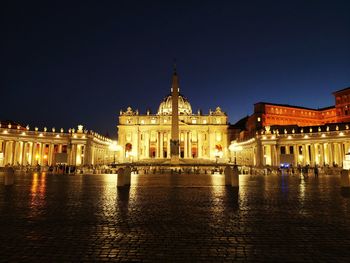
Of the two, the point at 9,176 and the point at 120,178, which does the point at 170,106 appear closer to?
the point at 9,176

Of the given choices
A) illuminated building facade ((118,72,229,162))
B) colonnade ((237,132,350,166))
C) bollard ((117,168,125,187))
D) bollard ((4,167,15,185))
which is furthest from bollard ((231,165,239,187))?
illuminated building facade ((118,72,229,162))

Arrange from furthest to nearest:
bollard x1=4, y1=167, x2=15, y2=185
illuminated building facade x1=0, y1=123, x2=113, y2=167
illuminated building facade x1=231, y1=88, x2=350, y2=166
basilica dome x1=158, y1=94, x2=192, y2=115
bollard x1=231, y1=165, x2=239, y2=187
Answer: basilica dome x1=158, y1=94, x2=192, y2=115
illuminated building facade x1=0, y1=123, x2=113, y2=167
illuminated building facade x1=231, y1=88, x2=350, y2=166
bollard x1=4, y1=167, x2=15, y2=185
bollard x1=231, y1=165, x2=239, y2=187

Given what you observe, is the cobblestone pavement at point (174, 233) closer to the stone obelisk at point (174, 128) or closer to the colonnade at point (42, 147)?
the stone obelisk at point (174, 128)

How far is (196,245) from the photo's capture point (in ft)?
20.2

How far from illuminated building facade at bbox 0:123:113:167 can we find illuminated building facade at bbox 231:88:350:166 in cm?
4615

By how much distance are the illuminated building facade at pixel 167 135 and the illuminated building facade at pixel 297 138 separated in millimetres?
11903

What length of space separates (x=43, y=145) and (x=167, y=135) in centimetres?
4538

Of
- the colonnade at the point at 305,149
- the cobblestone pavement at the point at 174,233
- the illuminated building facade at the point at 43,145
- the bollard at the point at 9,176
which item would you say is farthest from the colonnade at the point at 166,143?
the cobblestone pavement at the point at 174,233

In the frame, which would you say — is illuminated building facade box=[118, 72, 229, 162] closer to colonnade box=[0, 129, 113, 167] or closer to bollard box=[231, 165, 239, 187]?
colonnade box=[0, 129, 113, 167]

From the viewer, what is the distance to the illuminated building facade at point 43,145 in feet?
230

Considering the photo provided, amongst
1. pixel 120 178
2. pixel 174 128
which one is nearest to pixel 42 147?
pixel 174 128

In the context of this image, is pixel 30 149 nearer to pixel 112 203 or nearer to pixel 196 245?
pixel 112 203

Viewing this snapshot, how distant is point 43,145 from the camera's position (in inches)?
3098

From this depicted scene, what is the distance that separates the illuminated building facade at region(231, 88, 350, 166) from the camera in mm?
67438
